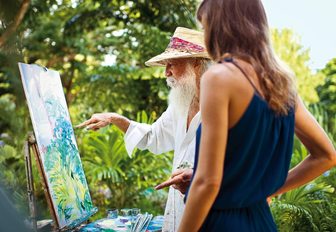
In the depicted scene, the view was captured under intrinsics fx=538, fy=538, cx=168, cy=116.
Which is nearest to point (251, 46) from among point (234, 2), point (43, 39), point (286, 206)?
point (234, 2)

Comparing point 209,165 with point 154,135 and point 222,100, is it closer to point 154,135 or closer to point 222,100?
point 222,100

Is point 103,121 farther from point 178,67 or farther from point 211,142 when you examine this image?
point 211,142

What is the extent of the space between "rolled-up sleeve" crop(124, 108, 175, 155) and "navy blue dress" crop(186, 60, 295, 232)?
3.59 feet

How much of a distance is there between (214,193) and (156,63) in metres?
1.32

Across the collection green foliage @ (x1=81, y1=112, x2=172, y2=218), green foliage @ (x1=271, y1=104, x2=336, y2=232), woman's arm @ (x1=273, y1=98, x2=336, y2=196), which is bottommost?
green foliage @ (x1=271, y1=104, x2=336, y2=232)

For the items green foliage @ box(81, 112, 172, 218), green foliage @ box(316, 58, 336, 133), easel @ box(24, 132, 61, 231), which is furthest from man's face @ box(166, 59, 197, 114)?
green foliage @ box(316, 58, 336, 133)

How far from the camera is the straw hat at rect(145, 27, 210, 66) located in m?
2.23

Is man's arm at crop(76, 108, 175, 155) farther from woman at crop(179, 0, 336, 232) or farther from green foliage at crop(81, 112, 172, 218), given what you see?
green foliage at crop(81, 112, 172, 218)

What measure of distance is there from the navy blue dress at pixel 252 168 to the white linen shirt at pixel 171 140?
2.78ft

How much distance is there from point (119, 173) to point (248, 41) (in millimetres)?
3551

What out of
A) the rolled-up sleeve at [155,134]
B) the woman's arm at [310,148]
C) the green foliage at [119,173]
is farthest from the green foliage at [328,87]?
the woman's arm at [310,148]

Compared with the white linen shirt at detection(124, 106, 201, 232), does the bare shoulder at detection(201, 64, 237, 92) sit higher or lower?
higher

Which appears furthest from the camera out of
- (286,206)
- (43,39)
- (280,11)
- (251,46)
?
(280,11)

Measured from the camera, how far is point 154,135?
7.86ft
